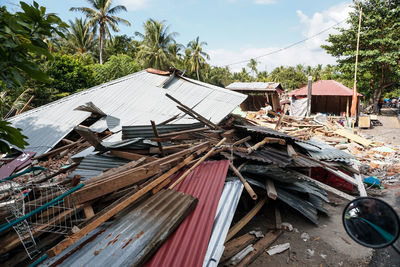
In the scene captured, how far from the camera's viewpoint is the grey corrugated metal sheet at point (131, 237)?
226 cm

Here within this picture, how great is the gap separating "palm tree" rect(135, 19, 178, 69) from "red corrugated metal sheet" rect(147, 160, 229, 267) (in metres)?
25.8

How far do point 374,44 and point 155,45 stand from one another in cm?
2321

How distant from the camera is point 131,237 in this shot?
2492mm

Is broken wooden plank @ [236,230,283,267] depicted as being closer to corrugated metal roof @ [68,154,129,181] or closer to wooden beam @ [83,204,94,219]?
wooden beam @ [83,204,94,219]

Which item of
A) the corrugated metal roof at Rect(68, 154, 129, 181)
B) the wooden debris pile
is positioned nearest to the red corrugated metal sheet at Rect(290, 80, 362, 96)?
the wooden debris pile

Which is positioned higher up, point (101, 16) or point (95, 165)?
point (101, 16)

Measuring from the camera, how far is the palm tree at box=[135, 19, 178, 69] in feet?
89.4

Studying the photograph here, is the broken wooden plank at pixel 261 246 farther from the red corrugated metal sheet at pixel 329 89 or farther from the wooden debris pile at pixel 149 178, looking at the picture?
the red corrugated metal sheet at pixel 329 89

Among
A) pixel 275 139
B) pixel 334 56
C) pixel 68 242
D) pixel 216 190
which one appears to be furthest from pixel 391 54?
pixel 68 242

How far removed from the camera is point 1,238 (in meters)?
2.34

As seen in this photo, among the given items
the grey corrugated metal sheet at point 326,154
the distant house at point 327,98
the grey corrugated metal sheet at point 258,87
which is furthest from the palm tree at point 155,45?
the grey corrugated metal sheet at point 326,154

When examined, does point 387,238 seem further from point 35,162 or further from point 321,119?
point 321,119

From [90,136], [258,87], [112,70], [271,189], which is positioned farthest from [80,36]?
[271,189]

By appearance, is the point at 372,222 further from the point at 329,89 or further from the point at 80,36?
the point at 80,36
